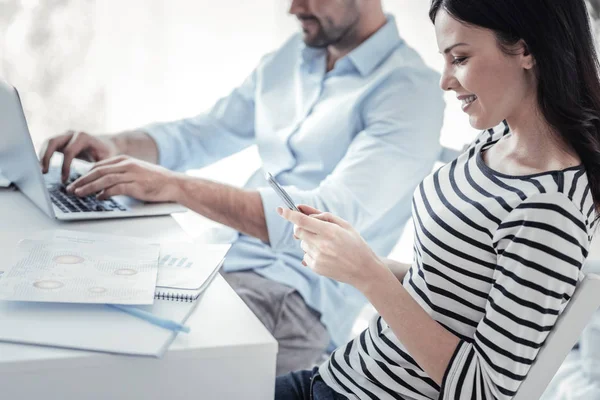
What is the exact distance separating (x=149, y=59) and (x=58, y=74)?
0.30 meters

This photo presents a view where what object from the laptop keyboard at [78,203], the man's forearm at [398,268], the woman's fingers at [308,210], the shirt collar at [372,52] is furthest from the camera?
the shirt collar at [372,52]

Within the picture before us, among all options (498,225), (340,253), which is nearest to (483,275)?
(498,225)

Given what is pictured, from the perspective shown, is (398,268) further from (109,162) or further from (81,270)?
(109,162)

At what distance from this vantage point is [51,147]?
1.37 metres

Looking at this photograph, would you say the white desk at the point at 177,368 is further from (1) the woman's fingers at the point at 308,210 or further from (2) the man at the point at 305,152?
(2) the man at the point at 305,152

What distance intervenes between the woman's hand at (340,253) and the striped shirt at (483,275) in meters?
0.10

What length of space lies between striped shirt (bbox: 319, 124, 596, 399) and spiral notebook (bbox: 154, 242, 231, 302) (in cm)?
22

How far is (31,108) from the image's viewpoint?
2.31 m

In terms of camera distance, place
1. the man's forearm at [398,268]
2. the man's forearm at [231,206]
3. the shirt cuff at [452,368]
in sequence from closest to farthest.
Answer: the shirt cuff at [452,368] → the man's forearm at [398,268] → the man's forearm at [231,206]

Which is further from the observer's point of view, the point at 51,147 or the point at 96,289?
the point at 51,147

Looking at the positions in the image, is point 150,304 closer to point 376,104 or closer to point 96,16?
point 376,104

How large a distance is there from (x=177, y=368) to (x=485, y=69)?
477mm

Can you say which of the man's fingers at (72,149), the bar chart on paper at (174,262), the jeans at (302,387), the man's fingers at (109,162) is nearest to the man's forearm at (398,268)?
the jeans at (302,387)

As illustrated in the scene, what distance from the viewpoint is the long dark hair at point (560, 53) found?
0.79 metres
